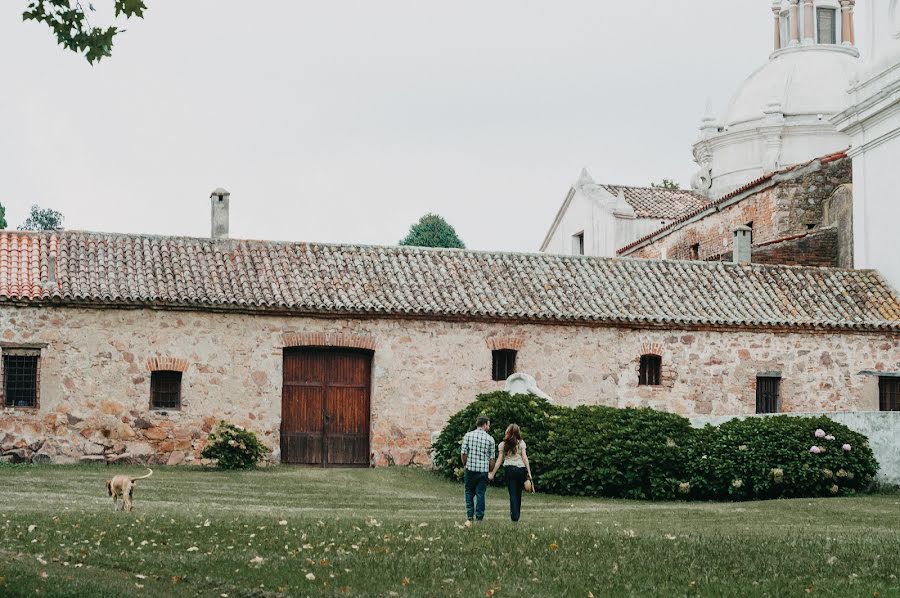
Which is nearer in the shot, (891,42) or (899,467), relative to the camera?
(899,467)

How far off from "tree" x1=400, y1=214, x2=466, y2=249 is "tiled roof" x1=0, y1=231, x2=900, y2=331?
3554 centimetres

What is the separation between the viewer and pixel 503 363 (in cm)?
2764

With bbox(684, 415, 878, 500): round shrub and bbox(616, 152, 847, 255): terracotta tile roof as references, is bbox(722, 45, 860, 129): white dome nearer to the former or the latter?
bbox(616, 152, 847, 255): terracotta tile roof

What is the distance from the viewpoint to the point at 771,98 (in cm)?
4388

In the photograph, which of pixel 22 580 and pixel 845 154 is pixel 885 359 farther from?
pixel 22 580

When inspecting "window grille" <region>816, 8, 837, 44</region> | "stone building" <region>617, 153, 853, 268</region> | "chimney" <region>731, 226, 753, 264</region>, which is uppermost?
"window grille" <region>816, 8, 837, 44</region>

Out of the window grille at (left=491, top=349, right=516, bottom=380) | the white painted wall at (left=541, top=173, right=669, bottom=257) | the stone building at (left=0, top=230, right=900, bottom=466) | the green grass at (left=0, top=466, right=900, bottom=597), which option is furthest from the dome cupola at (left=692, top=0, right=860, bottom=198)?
the green grass at (left=0, top=466, right=900, bottom=597)

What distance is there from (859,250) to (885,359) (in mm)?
4256

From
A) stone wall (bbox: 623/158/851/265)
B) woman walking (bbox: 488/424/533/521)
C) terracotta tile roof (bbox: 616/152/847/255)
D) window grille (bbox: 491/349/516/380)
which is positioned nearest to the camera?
woman walking (bbox: 488/424/533/521)

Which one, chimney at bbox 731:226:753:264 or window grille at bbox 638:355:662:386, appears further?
chimney at bbox 731:226:753:264

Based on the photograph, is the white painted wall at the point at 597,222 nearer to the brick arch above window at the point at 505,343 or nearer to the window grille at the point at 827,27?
the window grille at the point at 827,27

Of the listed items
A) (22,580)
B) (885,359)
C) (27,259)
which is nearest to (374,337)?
(27,259)

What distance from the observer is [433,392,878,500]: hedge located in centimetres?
2139

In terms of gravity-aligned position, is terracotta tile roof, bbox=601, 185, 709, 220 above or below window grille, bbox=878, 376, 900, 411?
above
